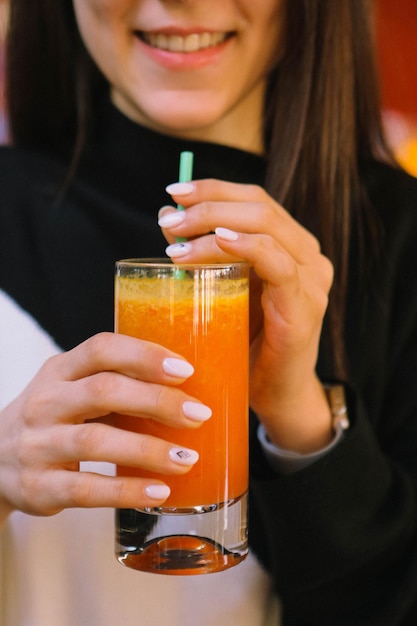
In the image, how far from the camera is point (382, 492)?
1387 millimetres

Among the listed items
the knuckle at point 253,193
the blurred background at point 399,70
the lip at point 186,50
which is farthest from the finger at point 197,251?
the blurred background at point 399,70

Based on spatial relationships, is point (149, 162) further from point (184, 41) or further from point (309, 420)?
point (309, 420)

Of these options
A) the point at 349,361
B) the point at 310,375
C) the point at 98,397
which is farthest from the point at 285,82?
the point at 98,397

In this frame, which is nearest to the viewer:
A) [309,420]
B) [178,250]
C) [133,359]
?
[133,359]

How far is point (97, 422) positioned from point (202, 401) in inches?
5.5

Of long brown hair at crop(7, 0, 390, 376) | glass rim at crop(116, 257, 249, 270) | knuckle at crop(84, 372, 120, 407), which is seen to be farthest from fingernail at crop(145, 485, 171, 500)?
long brown hair at crop(7, 0, 390, 376)

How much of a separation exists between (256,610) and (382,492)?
294mm

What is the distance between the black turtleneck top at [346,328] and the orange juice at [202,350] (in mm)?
269

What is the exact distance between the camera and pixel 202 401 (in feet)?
3.45

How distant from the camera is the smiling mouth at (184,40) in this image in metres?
1.49

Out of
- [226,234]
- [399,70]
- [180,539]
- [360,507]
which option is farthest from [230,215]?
[399,70]

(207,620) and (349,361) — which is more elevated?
(349,361)

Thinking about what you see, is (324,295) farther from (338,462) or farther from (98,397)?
(98,397)

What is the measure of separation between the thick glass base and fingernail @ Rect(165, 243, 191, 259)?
1.04ft
